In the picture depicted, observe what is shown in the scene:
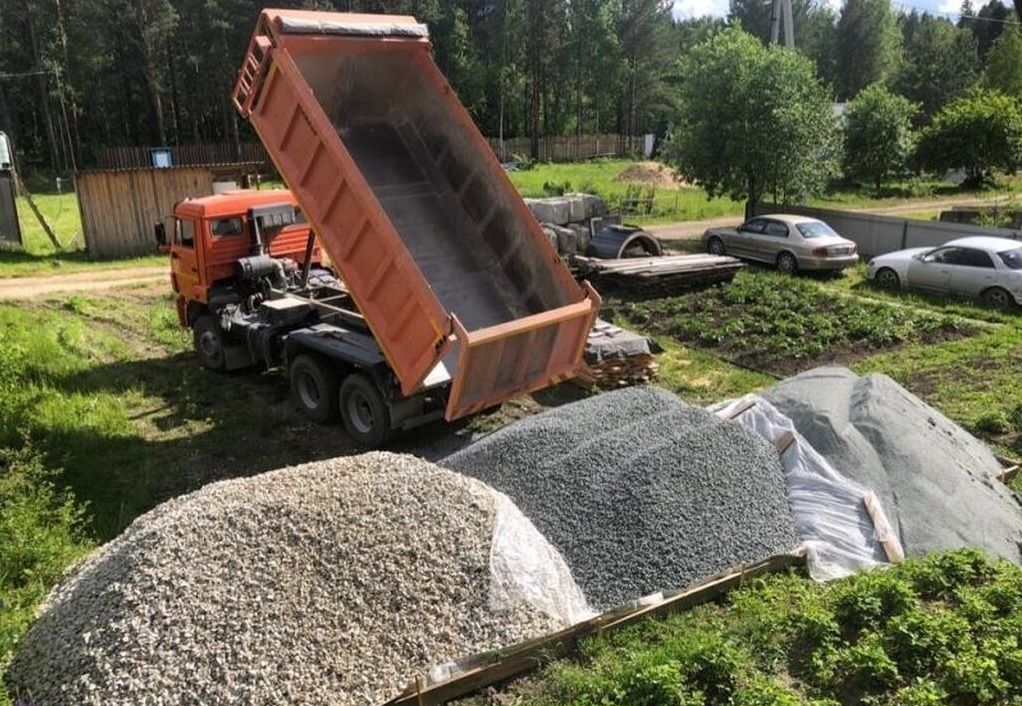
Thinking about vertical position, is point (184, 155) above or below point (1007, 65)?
below

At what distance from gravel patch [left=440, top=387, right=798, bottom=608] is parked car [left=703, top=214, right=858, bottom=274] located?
13.2 metres

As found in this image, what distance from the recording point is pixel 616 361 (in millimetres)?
12211

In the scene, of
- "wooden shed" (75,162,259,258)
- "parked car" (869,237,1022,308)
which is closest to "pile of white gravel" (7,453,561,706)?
"parked car" (869,237,1022,308)

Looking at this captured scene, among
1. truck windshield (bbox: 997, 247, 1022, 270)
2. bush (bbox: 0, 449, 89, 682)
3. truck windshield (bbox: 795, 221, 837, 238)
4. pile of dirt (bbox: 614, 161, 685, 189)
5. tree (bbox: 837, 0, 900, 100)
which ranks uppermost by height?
tree (bbox: 837, 0, 900, 100)

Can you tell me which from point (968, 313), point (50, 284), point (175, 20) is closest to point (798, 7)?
point (175, 20)

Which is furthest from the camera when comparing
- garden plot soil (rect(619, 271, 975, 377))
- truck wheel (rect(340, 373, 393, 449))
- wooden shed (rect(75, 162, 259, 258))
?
wooden shed (rect(75, 162, 259, 258))

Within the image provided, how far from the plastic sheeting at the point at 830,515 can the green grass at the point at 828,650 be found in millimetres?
→ 566

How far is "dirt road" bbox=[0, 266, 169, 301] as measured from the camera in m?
17.7

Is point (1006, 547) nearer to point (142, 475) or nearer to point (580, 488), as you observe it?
point (580, 488)

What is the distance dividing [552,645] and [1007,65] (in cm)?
6115

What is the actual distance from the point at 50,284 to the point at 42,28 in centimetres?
3627

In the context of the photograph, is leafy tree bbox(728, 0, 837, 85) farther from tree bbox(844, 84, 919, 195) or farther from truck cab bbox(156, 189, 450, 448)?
truck cab bbox(156, 189, 450, 448)

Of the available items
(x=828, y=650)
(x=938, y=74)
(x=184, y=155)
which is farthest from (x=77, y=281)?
(x=938, y=74)

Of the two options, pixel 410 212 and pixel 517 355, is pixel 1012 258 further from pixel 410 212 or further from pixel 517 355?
pixel 410 212
